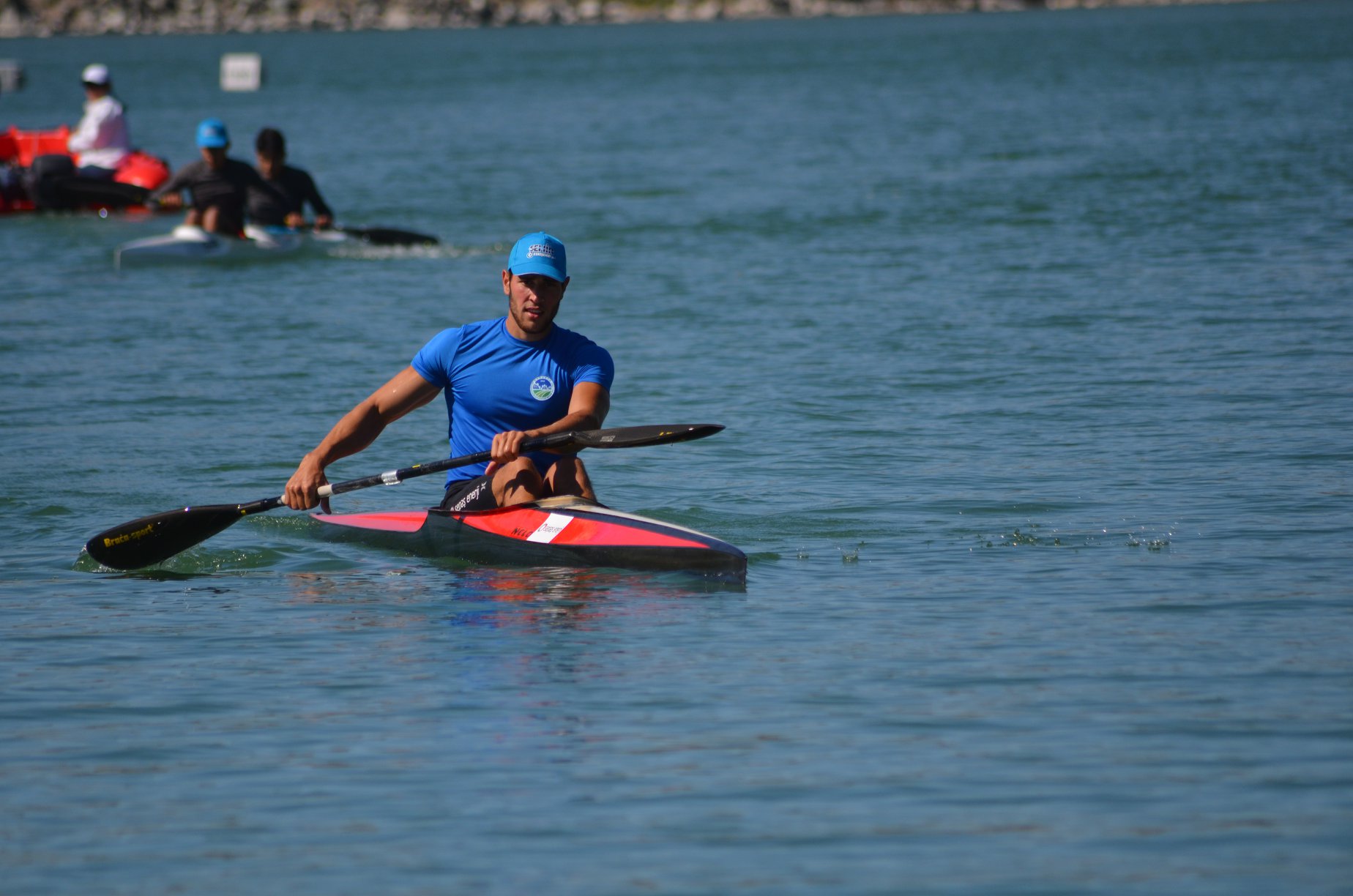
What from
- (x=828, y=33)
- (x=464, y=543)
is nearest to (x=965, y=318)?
(x=464, y=543)

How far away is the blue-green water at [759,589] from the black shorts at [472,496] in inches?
13.9

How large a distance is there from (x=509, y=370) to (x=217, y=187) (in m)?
12.3

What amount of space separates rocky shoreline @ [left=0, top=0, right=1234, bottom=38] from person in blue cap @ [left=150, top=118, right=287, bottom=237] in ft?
518

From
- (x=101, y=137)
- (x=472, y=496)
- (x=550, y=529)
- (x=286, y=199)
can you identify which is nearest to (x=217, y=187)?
(x=286, y=199)

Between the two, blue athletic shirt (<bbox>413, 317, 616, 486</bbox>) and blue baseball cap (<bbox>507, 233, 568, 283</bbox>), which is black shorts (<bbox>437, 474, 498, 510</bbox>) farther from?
blue baseball cap (<bbox>507, 233, 568, 283</bbox>)

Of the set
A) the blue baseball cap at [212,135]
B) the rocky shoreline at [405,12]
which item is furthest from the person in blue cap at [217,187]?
the rocky shoreline at [405,12]

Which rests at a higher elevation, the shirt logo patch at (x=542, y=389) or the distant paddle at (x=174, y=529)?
the shirt logo patch at (x=542, y=389)

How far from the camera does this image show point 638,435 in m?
7.94

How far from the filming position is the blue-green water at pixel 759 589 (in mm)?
5215

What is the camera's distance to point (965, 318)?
16.3 meters

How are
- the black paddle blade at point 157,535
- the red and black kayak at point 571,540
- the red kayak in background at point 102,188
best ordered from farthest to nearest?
the red kayak in background at point 102,188, the black paddle blade at point 157,535, the red and black kayak at point 571,540

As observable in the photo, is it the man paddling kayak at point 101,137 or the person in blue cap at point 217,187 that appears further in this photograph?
the man paddling kayak at point 101,137

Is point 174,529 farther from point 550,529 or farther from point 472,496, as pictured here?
point 550,529

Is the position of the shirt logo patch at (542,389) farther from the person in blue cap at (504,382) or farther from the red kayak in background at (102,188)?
the red kayak in background at (102,188)
